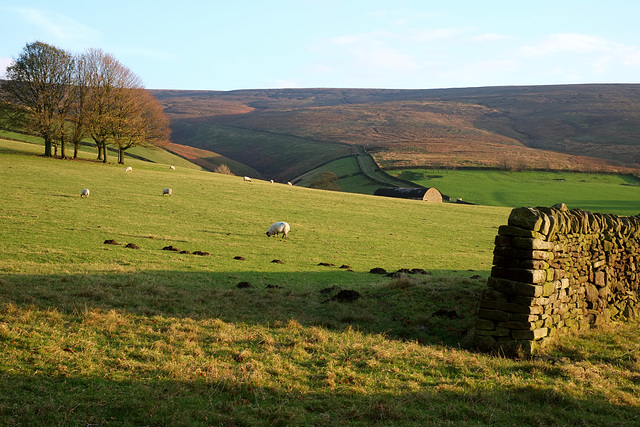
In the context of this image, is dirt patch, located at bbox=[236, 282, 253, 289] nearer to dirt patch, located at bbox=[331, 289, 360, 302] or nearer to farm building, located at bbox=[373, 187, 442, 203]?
dirt patch, located at bbox=[331, 289, 360, 302]

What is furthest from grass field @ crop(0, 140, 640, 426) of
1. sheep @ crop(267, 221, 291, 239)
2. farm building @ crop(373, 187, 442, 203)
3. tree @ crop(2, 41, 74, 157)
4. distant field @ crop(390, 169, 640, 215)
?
distant field @ crop(390, 169, 640, 215)

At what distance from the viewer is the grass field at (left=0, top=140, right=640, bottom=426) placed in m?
7.34

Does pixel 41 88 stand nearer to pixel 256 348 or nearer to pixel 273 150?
pixel 256 348

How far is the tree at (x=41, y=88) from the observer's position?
52156 millimetres

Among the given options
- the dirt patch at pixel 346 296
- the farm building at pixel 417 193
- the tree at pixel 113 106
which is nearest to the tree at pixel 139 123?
the tree at pixel 113 106

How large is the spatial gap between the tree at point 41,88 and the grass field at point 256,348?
32.6m

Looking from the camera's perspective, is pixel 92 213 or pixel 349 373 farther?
pixel 92 213

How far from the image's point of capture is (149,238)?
25.2 m

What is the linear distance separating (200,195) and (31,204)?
14.7 metres

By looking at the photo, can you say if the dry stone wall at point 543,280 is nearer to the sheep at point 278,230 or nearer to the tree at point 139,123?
the sheep at point 278,230

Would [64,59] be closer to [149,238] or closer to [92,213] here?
[92,213]

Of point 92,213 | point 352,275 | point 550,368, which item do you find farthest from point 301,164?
point 550,368

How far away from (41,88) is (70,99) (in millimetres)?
3090

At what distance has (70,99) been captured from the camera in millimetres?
53938
